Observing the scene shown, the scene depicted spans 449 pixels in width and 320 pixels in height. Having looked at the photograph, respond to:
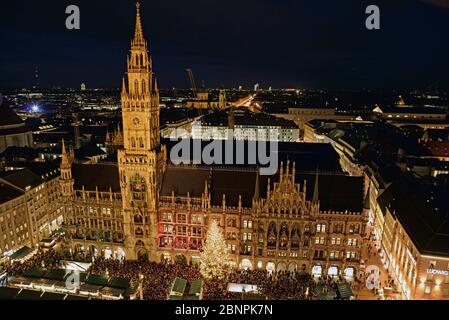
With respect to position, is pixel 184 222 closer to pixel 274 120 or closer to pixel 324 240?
pixel 324 240

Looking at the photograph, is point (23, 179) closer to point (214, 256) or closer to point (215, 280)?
point (214, 256)

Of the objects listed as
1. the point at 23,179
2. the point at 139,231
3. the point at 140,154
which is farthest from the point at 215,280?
the point at 23,179

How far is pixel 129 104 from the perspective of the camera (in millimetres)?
72375

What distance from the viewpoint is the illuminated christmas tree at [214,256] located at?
6366 cm

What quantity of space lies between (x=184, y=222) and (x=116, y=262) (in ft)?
54.1

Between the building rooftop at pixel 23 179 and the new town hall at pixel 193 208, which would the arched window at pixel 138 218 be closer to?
the new town hall at pixel 193 208

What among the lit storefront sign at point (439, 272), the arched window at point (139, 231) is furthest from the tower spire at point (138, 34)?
the lit storefront sign at point (439, 272)

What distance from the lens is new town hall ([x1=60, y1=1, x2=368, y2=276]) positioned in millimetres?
69812

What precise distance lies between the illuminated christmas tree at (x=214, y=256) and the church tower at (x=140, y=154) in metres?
16.1

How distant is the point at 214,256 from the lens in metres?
63.7

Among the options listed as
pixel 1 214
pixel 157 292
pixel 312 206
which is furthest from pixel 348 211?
pixel 1 214

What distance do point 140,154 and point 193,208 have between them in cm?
1603
